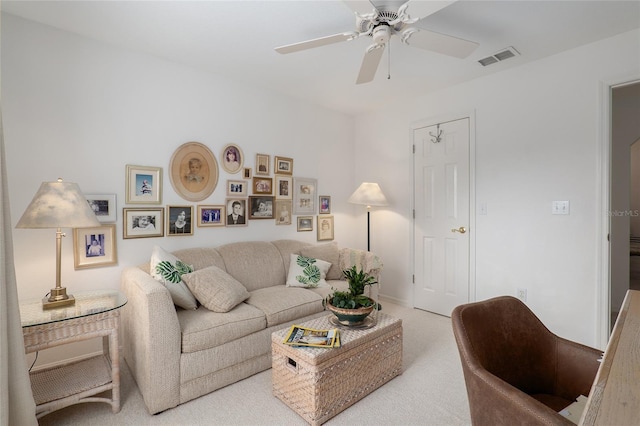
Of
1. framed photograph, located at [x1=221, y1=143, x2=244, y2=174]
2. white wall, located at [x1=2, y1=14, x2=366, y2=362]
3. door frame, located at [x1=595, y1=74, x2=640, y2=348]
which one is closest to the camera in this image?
white wall, located at [x1=2, y1=14, x2=366, y2=362]

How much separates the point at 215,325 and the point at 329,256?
159 centimetres

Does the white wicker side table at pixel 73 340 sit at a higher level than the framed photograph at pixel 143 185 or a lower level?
lower

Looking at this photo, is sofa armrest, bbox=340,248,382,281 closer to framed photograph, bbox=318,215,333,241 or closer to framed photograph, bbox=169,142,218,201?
framed photograph, bbox=318,215,333,241

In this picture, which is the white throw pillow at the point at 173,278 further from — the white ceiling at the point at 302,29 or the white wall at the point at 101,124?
the white ceiling at the point at 302,29

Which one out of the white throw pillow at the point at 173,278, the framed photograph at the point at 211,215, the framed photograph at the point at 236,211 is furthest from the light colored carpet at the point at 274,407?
the framed photograph at the point at 236,211

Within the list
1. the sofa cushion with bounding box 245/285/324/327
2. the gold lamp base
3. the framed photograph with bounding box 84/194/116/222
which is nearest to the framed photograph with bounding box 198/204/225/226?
the framed photograph with bounding box 84/194/116/222

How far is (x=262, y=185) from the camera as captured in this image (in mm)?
3445

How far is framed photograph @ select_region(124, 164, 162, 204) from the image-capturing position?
258 cm

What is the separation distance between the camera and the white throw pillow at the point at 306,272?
9.87 feet

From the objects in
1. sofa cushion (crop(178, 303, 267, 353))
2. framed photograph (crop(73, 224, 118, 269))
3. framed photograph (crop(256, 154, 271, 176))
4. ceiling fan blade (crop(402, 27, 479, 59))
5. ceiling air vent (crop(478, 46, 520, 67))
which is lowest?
sofa cushion (crop(178, 303, 267, 353))

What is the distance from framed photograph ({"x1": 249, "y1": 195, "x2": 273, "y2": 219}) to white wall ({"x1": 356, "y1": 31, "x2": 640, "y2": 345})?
211cm

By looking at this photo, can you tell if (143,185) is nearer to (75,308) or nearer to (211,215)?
(211,215)

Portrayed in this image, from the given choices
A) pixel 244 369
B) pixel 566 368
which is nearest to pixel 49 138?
pixel 244 369

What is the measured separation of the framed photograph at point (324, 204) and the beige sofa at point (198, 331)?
4.47 ft
